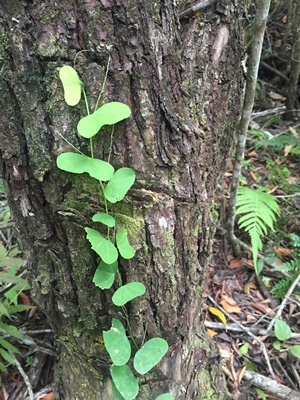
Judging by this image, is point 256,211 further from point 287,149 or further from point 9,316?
point 9,316

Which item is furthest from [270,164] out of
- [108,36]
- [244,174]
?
[108,36]

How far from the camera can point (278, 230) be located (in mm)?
2852

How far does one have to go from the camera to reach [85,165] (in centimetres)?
112

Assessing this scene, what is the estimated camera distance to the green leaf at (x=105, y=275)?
49.8 inches

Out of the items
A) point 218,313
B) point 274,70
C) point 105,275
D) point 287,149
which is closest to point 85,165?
point 105,275

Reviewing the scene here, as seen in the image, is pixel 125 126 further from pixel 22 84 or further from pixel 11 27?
pixel 11 27

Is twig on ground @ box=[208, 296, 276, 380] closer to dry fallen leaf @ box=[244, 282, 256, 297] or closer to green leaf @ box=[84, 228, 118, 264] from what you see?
dry fallen leaf @ box=[244, 282, 256, 297]

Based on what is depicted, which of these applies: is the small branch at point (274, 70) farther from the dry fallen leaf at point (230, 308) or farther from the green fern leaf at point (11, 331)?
the green fern leaf at point (11, 331)

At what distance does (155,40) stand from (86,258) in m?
0.83

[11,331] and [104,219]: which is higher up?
[104,219]

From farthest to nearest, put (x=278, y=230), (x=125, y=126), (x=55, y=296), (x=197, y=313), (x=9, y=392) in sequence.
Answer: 1. (x=278, y=230)
2. (x=9, y=392)
3. (x=197, y=313)
4. (x=55, y=296)
5. (x=125, y=126)

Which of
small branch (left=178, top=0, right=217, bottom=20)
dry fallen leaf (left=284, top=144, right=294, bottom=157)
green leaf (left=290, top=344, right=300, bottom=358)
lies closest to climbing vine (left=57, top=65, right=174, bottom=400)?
small branch (left=178, top=0, right=217, bottom=20)

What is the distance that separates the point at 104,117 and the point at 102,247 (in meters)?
0.45

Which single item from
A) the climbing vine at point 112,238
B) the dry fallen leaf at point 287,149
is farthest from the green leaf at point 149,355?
the dry fallen leaf at point 287,149
